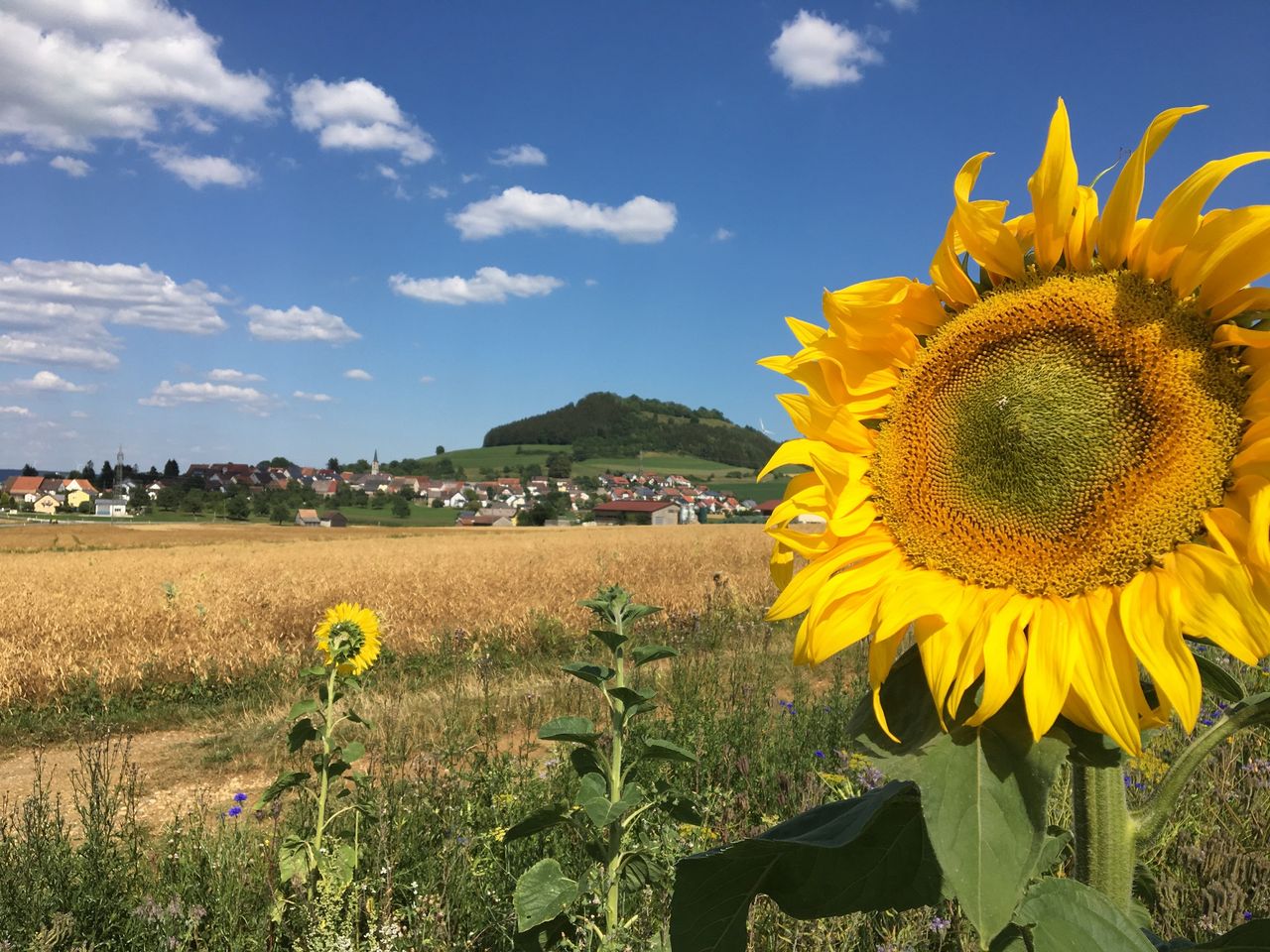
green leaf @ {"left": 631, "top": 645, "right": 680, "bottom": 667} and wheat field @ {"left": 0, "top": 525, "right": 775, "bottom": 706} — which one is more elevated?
green leaf @ {"left": 631, "top": 645, "right": 680, "bottom": 667}

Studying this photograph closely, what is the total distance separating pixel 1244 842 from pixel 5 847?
19.9 feet

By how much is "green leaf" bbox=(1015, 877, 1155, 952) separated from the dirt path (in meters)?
6.77

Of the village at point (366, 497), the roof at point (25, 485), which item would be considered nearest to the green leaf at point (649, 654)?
the village at point (366, 497)

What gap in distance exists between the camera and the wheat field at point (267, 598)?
12.1 metres

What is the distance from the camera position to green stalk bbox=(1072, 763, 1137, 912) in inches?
42.7

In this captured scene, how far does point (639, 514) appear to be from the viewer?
8344 centimetres

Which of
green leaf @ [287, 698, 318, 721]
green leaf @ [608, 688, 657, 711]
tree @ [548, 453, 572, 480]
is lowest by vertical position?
green leaf @ [287, 698, 318, 721]

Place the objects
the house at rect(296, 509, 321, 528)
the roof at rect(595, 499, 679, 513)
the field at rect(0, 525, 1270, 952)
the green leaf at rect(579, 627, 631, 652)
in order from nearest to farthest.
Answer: the green leaf at rect(579, 627, 631, 652), the field at rect(0, 525, 1270, 952), the house at rect(296, 509, 321, 528), the roof at rect(595, 499, 679, 513)

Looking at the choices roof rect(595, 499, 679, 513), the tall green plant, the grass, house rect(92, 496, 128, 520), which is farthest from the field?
house rect(92, 496, 128, 520)

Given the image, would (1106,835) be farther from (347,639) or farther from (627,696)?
(347,639)

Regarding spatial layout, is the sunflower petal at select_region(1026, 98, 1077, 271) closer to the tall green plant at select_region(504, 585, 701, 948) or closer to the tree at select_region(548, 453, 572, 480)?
the tall green plant at select_region(504, 585, 701, 948)

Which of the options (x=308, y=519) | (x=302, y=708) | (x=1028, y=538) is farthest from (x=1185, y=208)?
(x=308, y=519)

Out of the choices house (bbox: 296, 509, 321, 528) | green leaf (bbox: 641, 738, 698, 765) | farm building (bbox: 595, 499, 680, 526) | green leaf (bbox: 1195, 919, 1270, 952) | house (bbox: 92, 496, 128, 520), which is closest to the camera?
green leaf (bbox: 1195, 919, 1270, 952)

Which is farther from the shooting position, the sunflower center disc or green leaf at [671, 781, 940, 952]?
green leaf at [671, 781, 940, 952]
